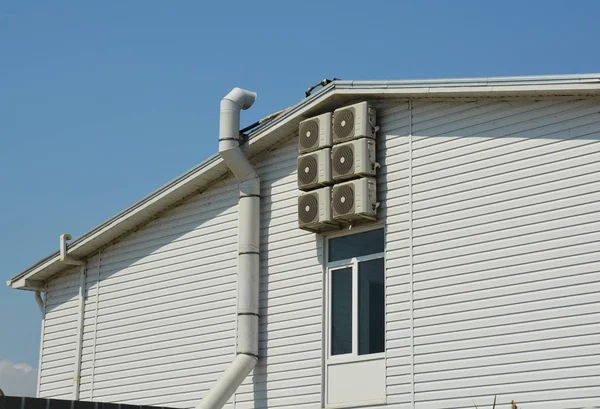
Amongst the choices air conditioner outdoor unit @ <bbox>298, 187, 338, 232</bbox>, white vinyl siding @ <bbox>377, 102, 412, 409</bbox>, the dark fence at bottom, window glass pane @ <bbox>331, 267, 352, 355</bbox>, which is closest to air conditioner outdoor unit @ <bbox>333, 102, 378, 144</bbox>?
white vinyl siding @ <bbox>377, 102, 412, 409</bbox>

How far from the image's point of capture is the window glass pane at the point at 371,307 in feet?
51.9

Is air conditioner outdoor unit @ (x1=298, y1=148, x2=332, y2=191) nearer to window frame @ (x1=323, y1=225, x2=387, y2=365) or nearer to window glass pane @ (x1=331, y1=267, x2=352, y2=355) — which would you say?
window frame @ (x1=323, y1=225, x2=387, y2=365)

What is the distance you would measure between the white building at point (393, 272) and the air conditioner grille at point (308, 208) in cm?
51

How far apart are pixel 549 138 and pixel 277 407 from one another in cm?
607

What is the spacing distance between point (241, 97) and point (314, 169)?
87.0 inches

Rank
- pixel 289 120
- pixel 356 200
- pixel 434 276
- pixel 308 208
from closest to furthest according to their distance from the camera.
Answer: pixel 434 276 < pixel 356 200 < pixel 308 208 < pixel 289 120

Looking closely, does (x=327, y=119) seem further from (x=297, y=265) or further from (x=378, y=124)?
(x=297, y=265)

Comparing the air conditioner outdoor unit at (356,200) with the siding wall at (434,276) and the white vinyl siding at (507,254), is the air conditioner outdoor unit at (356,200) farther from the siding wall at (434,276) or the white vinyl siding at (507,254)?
the white vinyl siding at (507,254)

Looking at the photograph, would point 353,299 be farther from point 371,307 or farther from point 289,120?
point 289,120

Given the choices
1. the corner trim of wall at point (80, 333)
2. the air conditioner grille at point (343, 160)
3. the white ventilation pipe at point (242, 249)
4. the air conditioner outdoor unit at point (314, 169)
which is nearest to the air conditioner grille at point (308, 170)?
the air conditioner outdoor unit at point (314, 169)

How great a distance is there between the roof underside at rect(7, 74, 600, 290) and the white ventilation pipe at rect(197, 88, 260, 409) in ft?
1.26

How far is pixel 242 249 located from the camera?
1755cm

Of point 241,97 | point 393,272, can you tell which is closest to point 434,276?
point 393,272

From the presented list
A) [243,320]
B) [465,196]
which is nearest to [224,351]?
[243,320]
